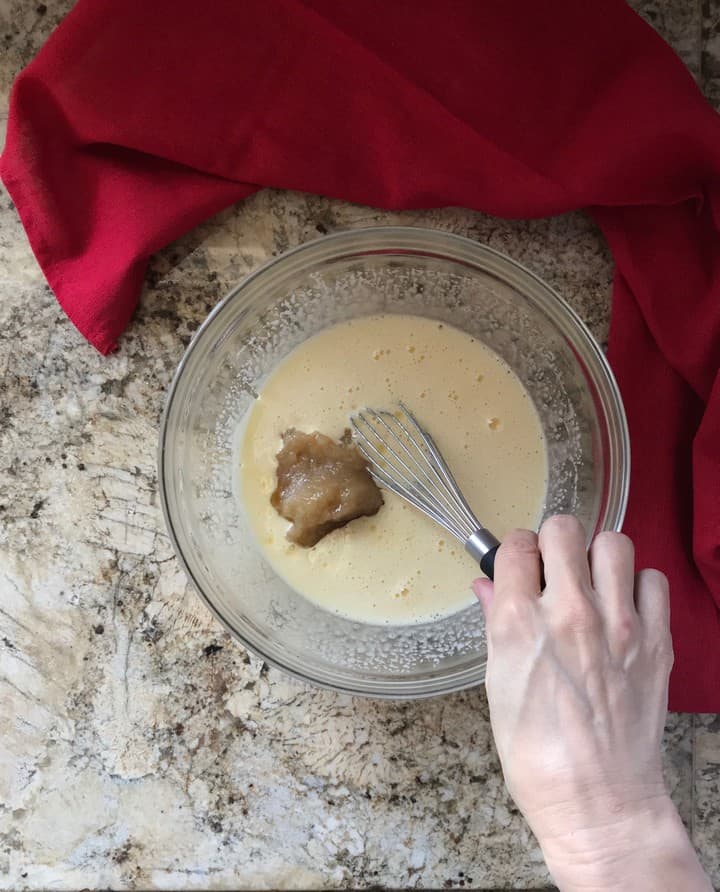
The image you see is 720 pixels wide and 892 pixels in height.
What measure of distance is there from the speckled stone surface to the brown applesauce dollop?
18 cm

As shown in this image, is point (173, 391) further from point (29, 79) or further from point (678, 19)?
point (678, 19)

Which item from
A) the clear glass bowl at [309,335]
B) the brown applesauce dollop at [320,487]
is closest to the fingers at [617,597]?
the clear glass bowl at [309,335]

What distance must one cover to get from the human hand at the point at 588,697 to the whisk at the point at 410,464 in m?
0.22

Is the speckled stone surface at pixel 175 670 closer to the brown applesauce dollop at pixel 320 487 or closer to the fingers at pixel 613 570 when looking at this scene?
the brown applesauce dollop at pixel 320 487

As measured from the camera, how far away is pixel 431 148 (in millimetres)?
1091

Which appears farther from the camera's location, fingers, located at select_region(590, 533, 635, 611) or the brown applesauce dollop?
the brown applesauce dollop

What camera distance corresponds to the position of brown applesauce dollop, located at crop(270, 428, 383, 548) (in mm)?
1096

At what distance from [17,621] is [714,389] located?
98 cm

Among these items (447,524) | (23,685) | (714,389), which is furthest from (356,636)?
(714,389)

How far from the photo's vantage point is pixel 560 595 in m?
0.84

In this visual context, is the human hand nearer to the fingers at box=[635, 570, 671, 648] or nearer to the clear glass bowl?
the fingers at box=[635, 570, 671, 648]

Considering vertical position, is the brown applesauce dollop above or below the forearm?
below

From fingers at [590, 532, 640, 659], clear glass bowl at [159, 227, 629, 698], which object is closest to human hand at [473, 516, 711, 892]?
fingers at [590, 532, 640, 659]

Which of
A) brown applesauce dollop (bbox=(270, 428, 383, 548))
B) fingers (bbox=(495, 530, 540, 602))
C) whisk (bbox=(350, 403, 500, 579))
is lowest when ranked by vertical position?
brown applesauce dollop (bbox=(270, 428, 383, 548))
